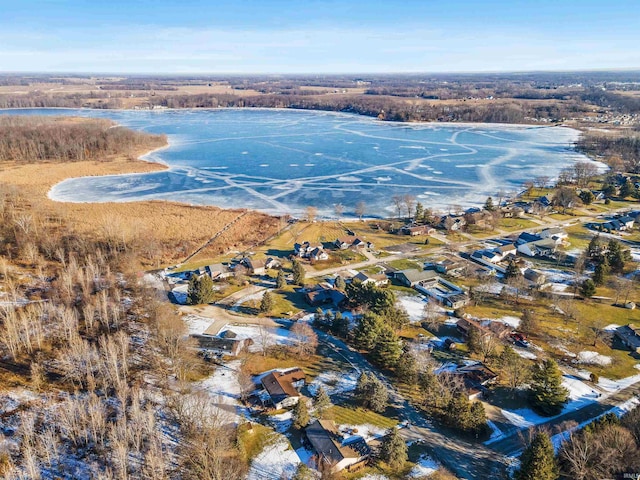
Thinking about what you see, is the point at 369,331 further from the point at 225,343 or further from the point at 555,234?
the point at 555,234

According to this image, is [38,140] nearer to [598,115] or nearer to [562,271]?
[562,271]

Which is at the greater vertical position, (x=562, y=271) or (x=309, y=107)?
(x=309, y=107)

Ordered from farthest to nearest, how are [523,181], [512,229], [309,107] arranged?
[309,107] < [523,181] < [512,229]

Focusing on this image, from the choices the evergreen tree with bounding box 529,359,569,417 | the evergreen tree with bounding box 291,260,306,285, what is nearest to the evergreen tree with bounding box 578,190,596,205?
the evergreen tree with bounding box 529,359,569,417

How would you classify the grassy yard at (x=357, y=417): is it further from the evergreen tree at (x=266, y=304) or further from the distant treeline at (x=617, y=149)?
the distant treeline at (x=617, y=149)

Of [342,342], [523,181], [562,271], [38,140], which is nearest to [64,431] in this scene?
[342,342]
